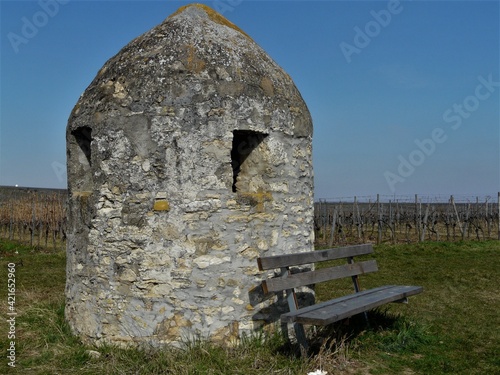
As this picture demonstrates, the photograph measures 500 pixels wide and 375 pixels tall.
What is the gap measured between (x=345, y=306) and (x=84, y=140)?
320 cm

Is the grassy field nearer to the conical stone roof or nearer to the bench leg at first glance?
the bench leg

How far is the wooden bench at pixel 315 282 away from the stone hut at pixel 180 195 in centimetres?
31

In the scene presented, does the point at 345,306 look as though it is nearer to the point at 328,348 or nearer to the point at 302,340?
the point at 328,348

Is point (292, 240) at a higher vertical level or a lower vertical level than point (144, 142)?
lower

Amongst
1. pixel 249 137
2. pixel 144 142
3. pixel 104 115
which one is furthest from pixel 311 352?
pixel 104 115

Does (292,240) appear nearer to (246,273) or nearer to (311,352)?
(246,273)

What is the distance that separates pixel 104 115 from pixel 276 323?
2603 mm

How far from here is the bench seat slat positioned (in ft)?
13.4

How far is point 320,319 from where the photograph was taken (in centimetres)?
402

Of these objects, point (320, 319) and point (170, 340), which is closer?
point (320, 319)

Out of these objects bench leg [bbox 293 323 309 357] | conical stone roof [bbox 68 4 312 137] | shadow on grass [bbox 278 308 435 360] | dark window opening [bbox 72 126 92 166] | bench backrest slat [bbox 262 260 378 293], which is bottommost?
shadow on grass [bbox 278 308 435 360]

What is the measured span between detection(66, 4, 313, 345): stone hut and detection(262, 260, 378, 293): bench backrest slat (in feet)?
1.27

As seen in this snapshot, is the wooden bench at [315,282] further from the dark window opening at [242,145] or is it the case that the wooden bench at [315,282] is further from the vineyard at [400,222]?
the vineyard at [400,222]

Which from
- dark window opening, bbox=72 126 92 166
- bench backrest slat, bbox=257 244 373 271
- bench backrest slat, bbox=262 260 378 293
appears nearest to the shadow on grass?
bench backrest slat, bbox=262 260 378 293
